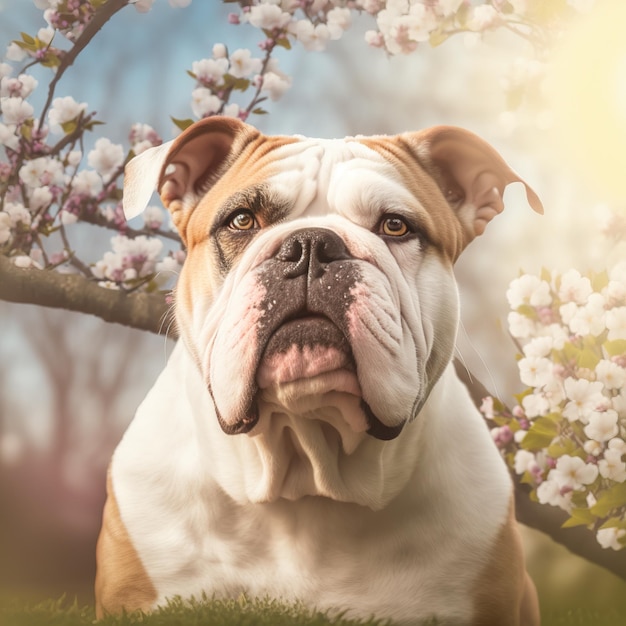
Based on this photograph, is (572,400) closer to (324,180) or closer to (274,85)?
(324,180)

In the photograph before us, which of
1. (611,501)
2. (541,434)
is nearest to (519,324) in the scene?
(541,434)

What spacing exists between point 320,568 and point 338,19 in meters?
1.53

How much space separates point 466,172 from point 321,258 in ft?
1.86

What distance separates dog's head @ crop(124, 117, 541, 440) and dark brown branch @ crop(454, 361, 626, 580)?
627 millimetres

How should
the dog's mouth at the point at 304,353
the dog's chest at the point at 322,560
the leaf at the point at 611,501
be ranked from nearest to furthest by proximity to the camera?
the dog's mouth at the point at 304,353
the dog's chest at the point at 322,560
the leaf at the point at 611,501

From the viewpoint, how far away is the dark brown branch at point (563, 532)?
2367 mm

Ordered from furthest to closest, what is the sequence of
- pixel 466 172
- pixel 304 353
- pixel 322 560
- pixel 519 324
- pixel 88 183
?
pixel 88 183
pixel 519 324
pixel 466 172
pixel 322 560
pixel 304 353

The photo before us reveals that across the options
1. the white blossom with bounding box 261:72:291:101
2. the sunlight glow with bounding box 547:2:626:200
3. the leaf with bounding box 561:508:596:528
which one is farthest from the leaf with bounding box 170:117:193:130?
the leaf with bounding box 561:508:596:528

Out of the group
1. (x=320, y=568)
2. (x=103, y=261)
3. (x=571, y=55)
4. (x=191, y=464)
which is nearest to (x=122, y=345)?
(x=103, y=261)

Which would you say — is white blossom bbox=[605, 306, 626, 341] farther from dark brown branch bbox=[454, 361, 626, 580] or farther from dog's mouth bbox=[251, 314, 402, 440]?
dog's mouth bbox=[251, 314, 402, 440]

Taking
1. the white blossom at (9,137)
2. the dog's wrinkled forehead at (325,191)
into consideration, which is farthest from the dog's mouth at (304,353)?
the white blossom at (9,137)

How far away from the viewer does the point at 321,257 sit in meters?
1.72

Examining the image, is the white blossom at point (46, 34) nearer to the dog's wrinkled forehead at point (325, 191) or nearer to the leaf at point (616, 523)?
the dog's wrinkled forehead at point (325, 191)

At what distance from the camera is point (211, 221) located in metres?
1.95
